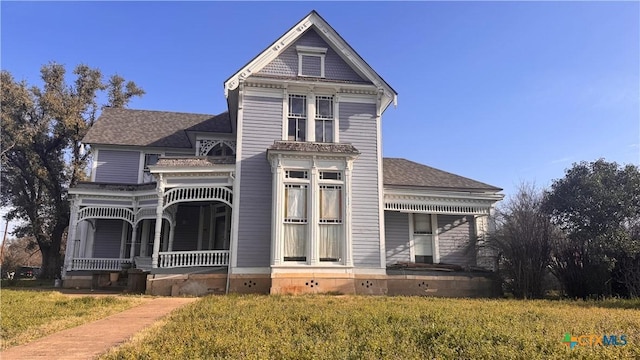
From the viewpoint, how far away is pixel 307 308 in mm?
9336

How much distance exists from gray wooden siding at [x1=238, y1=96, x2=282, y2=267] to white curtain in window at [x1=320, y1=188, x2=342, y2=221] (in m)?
1.99

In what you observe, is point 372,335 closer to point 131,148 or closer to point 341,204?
point 341,204

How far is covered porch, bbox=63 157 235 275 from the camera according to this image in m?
15.2

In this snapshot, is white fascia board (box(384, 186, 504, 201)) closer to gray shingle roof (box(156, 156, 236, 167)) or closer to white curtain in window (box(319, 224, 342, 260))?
white curtain in window (box(319, 224, 342, 260))

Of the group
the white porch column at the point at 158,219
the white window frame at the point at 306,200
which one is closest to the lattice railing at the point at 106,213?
the white porch column at the point at 158,219

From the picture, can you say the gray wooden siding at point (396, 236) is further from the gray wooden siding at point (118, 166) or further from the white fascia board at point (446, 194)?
the gray wooden siding at point (118, 166)

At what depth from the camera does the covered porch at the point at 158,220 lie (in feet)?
49.9

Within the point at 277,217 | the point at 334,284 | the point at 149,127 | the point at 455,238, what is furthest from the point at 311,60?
the point at 149,127

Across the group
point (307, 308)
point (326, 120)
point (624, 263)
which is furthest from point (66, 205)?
point (624, 263)

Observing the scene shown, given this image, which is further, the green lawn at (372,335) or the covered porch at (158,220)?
the covered porch at (158,220)

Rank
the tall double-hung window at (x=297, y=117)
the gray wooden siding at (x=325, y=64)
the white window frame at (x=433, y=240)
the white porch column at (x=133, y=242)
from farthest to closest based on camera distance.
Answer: the white porch column at (x=133, y=242) → the white window frame at (x=433, y=240) → the gray wooden siding at (x=325, y=64) → the tall double-hung window at (x=297, y=117)

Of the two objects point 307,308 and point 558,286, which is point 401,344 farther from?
point 558,286

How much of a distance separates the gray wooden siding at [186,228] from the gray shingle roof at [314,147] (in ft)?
19.8

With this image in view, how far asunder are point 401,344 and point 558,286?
12.9 meters
